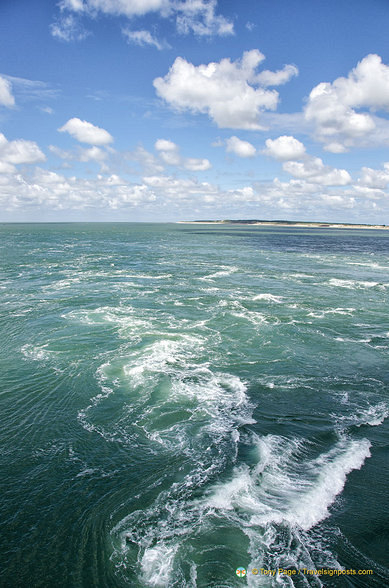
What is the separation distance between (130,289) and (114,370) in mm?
25438

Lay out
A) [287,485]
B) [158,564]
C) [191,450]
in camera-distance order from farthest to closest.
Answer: [191,450] < [287,485] < [158,564]

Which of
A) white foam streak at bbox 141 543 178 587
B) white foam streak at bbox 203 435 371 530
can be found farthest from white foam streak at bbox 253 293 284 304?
white foam streak at bbox 141 543 178 587

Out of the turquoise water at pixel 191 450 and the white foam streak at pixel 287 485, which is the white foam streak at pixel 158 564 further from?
the white foam streak at pixel 287 485

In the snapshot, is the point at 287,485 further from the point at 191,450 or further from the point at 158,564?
the point at 158,564

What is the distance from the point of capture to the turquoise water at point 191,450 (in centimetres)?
1003

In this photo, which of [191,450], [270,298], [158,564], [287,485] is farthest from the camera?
[270,298]

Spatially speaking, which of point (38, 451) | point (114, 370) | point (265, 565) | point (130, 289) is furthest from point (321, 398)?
point (130, 289)

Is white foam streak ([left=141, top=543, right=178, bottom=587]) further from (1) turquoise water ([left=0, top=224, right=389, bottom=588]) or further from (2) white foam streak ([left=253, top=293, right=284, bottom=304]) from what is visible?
(2) white foam streak ([left=253, top=293, right=284, bottom=304])

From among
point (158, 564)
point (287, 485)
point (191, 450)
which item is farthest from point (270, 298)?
point (158, 564)

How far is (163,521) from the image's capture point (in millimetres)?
11141

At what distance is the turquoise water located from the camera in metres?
10.0

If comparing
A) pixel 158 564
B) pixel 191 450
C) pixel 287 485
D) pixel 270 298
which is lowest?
pixel 158 564

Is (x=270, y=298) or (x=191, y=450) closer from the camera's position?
(x=191, y=450)

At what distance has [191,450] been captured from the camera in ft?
47.4
